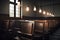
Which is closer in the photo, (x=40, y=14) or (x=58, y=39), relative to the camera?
(x=58, y=39)

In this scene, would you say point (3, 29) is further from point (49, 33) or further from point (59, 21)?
point (59, 21)

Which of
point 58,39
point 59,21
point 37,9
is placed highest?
point 37,9

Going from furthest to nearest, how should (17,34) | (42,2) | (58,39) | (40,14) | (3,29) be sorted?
1. (40,14)
2. (42,2)
3. (58,39)
4. (17,34)
5. (3,29)

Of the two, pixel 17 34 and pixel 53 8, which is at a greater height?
pixel 53 8

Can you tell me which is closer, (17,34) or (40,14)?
(17,34)

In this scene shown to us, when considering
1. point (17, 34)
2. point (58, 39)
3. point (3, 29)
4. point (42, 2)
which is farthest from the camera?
point (42, 2)

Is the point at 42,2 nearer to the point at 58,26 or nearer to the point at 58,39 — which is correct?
the point at 58,26

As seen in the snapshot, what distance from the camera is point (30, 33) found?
220 centimetres

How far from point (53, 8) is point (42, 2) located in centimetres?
30

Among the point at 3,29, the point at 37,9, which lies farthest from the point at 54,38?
the point at 3,29

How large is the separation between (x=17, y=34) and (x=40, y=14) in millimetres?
944

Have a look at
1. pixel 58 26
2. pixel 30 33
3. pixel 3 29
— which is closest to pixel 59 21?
pixel 58 26

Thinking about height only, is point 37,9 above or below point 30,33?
above

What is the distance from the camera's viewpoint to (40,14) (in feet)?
9.26
